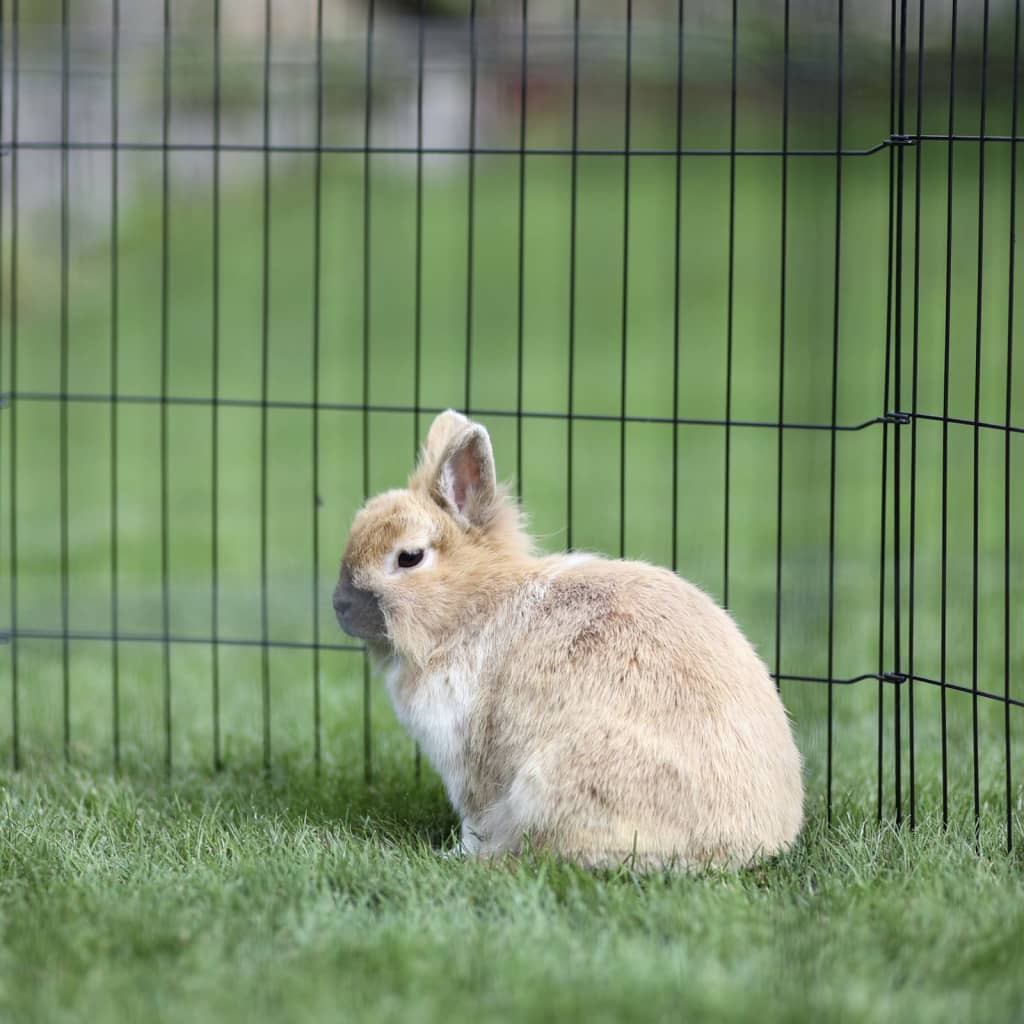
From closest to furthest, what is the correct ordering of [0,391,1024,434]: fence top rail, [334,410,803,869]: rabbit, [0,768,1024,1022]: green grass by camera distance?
[0,768,1024,1022]: green grass, [334,410,803,869]: rabbit, [0,391,1024,434]: fence top rail

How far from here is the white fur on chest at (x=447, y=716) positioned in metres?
3.88

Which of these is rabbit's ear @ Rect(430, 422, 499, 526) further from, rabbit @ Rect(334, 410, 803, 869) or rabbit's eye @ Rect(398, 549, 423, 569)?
rabbit's eye @ Rect(398, 549, 423, 569)

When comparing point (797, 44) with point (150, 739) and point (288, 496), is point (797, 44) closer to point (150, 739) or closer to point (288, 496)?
point (150, 739)

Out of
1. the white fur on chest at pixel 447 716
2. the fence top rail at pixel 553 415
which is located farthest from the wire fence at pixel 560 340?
the white fur on chest at pixel 447 716

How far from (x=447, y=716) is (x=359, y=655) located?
247 cm

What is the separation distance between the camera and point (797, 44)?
20.7ft

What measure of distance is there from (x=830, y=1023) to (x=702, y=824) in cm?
80

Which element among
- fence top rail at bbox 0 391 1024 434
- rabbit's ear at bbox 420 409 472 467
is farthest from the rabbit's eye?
fence top rail at bbox 0 391 1024 434

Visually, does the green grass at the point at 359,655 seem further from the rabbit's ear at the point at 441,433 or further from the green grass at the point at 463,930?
the rabbit's ear at the point at 441,433

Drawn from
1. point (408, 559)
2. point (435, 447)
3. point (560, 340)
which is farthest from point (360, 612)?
point (560, 340)

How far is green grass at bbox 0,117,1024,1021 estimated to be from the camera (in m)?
3.11

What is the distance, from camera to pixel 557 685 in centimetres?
370

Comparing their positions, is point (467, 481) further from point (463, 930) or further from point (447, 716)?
point (463, 930)

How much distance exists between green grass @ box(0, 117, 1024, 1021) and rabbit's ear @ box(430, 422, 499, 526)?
2.78 feet
